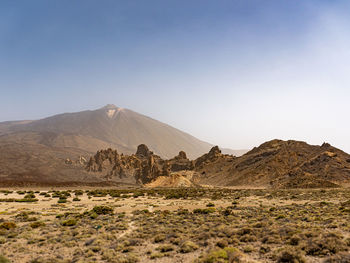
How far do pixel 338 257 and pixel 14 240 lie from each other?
2068 centimetres

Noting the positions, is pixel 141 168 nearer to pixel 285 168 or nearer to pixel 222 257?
pixel 285 168

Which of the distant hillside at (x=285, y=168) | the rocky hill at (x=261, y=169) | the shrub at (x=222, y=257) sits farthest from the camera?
the rocky hill at (x=261, y=169)

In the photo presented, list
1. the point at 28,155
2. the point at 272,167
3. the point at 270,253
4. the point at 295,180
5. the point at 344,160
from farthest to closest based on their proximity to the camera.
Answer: the point at 28,155
the point at 272,167
the point at 344,160
the point at 295,180
the point at 270,253

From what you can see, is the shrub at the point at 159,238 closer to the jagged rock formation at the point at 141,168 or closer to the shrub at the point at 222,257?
the shrub at the point at 222,257

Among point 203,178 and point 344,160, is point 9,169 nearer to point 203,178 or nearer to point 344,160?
point 203,178

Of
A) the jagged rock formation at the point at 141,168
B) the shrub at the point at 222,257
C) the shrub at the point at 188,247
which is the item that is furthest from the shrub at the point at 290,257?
the jagged rock formation at the point at 141,168

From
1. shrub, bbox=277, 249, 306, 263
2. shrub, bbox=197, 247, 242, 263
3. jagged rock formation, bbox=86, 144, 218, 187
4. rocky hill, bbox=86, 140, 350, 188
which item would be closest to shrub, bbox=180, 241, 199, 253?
shrub, bbox=197, 247, 242, 263

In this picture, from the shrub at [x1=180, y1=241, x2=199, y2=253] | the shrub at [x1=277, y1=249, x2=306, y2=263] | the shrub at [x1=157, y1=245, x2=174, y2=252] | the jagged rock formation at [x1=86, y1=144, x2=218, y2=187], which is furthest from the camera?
the jagged rock formation at [x1=86, y1=144, x2=218, y2=187]

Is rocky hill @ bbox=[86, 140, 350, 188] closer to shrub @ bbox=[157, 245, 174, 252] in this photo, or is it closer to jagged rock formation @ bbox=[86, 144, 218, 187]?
jagged rock formation @ bbox=[86, 144, 218, 187]

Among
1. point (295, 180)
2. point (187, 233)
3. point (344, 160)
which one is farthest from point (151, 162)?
point (187, 233)

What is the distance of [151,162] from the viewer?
123m

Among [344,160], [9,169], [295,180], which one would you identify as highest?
[344,160]

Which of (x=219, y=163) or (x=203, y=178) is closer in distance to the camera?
(x=203, y=178)

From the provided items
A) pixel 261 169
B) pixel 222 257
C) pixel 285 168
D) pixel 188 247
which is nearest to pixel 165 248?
pixel 188 247
